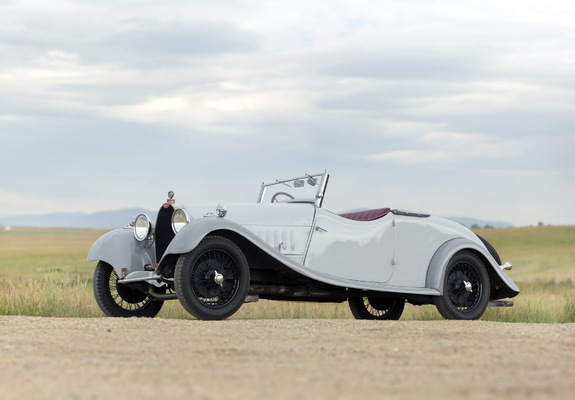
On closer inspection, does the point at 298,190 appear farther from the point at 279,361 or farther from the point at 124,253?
the point at 279,361

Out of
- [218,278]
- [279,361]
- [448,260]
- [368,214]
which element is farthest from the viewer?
[368,214]

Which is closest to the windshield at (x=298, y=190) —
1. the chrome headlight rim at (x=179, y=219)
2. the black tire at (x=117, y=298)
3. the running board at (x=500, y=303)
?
the chrome headlight rim at (x=179, y=219)

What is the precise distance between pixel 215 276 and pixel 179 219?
3.80 ft

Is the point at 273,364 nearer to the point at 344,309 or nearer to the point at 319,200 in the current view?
the point at 319,200

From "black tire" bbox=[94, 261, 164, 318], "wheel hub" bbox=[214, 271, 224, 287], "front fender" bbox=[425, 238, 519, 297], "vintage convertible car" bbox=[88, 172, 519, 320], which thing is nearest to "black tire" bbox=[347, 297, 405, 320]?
"vintage convertible car" bbox=[88, 172, 519, 320]

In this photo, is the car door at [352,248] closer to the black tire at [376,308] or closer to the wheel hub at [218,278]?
the wheel hub at [218,278]

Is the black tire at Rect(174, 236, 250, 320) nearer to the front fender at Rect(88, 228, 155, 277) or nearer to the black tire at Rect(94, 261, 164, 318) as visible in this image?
the front fender at Rect(88, 228, 155, 277)

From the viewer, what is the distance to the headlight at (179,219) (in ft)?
31.7

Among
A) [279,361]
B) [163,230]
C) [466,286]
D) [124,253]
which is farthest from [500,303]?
[279,361]

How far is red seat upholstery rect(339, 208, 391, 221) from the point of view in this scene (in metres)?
10.5

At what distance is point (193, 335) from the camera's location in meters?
7.33

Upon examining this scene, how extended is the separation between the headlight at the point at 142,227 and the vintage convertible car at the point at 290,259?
0.02 metres

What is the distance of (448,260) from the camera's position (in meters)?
10.6

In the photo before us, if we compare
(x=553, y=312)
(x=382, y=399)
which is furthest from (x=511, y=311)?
(x=382, y=399)
